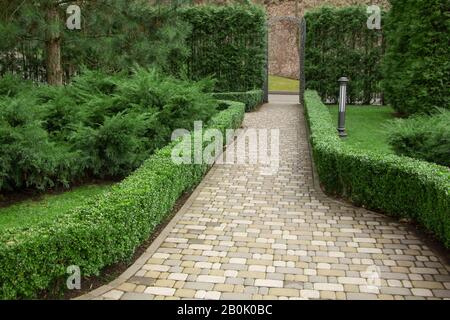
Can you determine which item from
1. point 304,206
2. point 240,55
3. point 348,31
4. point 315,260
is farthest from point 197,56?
point 315,260

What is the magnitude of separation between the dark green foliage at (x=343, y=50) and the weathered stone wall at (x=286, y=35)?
32.4 feet

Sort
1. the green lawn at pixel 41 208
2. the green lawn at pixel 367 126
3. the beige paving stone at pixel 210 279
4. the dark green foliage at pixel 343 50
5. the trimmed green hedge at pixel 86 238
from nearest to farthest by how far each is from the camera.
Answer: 1. the trimmed green hedge at pixel 86 238
2. the beige paving stone at pixel 210 279
3. the green lawn at pixel 41 208
4. the green lawn at pixel 367 126
5. the dark green foliage at pixel 343 50

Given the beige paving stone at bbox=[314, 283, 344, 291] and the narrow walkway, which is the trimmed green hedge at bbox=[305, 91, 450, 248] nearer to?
the narrow walkway

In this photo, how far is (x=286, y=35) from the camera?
2666cm

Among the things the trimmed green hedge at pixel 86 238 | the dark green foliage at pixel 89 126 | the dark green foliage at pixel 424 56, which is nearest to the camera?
the trimmed green hedge at pixel 86 238

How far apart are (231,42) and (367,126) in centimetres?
656

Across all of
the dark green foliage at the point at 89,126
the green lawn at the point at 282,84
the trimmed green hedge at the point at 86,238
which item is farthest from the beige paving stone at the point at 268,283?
the green lawn at the point at 282,84

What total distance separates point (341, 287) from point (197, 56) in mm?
13853

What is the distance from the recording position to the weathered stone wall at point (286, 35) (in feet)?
86.7

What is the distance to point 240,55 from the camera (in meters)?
16.6

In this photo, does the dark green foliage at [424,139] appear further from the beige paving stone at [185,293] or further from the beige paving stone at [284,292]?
the beige paving stone at [185,293]

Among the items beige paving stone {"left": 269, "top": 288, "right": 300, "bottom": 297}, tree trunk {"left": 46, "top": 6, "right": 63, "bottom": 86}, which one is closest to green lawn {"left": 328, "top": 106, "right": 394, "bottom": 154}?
beige paving stone {"left": 269, "top": 288, "right": 300, "bottom": 297}

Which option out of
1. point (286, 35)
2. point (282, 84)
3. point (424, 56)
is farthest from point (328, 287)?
point (286, 35)
